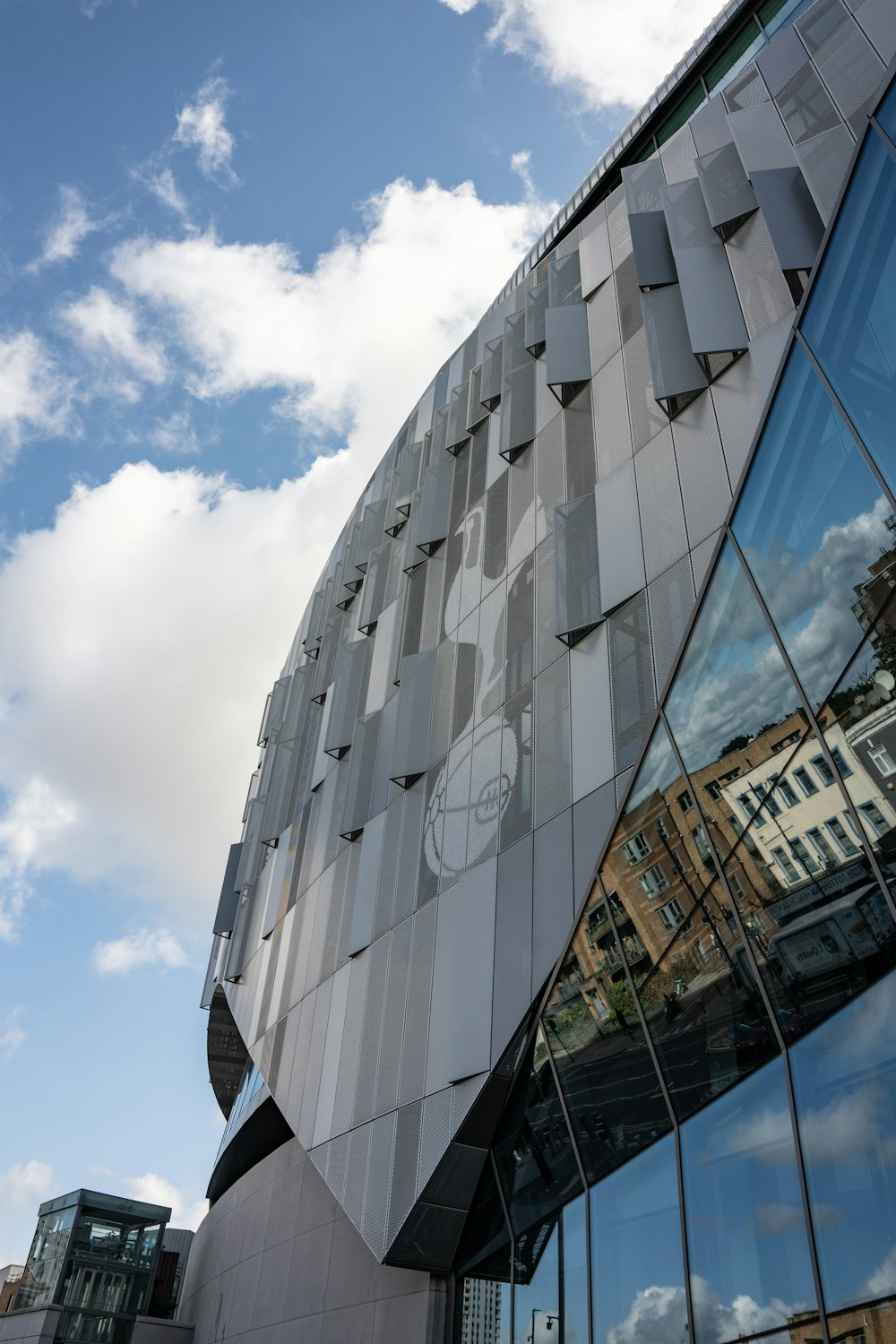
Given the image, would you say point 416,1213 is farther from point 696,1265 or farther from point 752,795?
point 752,795

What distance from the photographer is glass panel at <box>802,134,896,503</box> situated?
8.19m

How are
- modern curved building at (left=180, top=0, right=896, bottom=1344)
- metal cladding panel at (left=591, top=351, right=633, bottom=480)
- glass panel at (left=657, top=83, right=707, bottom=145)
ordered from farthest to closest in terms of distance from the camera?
glass panel at (left=657, top=83, right=707, bottom=145), metal cladding panel at (left=591, top=351, right=633, bottom=480), modern curved building at (left=180, top=0, right=896, bottom=1344)

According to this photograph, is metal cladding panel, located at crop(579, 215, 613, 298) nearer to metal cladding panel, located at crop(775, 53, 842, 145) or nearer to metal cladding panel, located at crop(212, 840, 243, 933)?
metal cladding panel, located at crop(775, 53, 842, 145)

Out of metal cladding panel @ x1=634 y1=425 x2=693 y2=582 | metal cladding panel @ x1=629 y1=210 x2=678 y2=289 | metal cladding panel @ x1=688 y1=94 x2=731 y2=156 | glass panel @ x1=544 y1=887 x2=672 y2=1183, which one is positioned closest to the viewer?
glass panel @ x1=544 y1=887 x2=672 y2=1183

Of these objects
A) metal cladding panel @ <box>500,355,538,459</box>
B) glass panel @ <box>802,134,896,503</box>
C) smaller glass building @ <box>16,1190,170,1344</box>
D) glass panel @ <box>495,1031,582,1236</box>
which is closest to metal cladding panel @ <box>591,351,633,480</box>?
metal cladding panel @ <box>500,355,538,459</box>

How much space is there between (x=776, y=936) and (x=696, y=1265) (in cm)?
324

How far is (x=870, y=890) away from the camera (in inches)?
302

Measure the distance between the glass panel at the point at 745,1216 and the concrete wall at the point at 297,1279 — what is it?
8.72 meters

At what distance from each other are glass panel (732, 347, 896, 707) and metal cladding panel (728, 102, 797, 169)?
9545 millimetres

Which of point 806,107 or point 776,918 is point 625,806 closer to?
point 776,918

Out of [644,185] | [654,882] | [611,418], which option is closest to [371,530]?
[611,418]

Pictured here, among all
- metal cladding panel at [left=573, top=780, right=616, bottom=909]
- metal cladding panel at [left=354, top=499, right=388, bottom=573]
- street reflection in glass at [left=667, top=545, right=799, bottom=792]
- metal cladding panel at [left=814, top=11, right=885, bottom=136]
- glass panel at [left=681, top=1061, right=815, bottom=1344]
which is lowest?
glass panel at [left=681, top=1061, right=815, bottom=1344]

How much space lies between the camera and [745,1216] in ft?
27.5

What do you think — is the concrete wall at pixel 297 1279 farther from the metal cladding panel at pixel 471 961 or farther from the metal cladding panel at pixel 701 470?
the metal cladding panel at pixel 701 470
